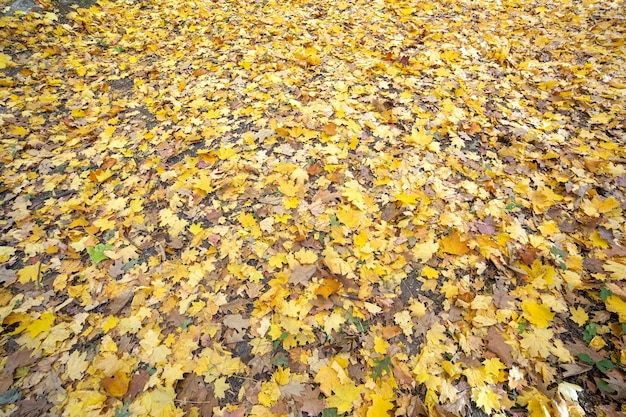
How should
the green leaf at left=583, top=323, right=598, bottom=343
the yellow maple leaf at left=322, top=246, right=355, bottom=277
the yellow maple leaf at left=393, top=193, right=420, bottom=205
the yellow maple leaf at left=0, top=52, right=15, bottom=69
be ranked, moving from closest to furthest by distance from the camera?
the green leaf at left=583, top=323, right=598, bottom=343, the yellow maple leaf at left=322, top=246, right=355, bottom=277, the yellow maple leaf at left=393, top=193, right=420, bottom=205, the yellow maple leaf at left=0, top=52, right=15, bottom=69

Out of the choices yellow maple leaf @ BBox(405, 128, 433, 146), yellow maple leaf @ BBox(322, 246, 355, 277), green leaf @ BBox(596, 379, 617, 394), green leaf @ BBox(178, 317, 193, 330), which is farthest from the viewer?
yellow maple leaf @ BBox(405, 128, 433, 146)

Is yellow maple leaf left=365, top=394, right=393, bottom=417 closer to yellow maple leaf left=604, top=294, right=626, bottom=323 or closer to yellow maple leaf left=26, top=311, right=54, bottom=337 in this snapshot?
yellow maple leaf left=604, top=294, right=626, bottom=323

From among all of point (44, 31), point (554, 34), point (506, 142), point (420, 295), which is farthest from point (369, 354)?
point (44, 31)

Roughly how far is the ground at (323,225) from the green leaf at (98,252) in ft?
0.09

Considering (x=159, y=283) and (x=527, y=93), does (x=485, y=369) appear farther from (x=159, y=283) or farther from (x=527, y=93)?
(x=527, y=93)

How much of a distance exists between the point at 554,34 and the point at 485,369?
5361 mm

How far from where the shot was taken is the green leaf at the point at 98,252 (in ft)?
9.83

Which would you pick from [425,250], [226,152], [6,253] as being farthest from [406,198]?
[6,253]

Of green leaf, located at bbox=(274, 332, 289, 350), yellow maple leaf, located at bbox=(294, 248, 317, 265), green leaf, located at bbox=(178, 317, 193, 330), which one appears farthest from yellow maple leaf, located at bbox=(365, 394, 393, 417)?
green leaf, located at bbox=(178, 317, 193, 330)

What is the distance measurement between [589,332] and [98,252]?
4.08m

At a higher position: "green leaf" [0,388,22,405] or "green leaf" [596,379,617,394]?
"green leaf" [596,379,617,394]

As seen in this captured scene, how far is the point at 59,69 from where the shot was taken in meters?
5.11

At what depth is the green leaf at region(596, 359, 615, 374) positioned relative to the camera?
7.10ft

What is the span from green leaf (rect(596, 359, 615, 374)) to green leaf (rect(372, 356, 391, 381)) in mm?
1387
